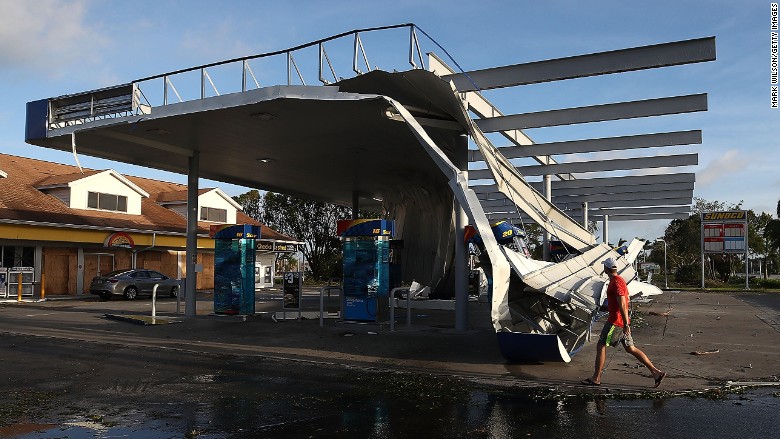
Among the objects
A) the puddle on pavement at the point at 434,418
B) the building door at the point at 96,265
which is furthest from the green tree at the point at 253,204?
the puddle on pavement at the point at 434,418

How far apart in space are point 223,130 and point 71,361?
20.9 feet

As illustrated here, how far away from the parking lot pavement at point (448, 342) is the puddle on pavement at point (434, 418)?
3.69ft

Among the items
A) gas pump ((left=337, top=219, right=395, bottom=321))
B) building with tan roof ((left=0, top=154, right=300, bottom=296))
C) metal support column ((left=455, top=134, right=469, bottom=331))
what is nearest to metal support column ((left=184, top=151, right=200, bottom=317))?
gas pump ((left=337, top=219, right=395, bottom=321))

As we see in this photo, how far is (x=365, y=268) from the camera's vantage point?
1544 centimetres

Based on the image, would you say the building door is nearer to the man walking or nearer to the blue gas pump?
the blue gas pump

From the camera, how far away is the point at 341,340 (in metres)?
13.3

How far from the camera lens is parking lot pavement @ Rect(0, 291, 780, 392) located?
31.3ft

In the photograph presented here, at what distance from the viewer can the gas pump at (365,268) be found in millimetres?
15367

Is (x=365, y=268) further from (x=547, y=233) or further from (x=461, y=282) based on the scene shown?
(x=547, y=233)

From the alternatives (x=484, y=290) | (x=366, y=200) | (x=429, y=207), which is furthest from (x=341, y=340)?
(x=366, y=200)

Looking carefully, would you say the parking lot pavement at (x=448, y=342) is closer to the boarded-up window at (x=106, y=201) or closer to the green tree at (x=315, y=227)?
the boarded-up window at (x=106, y=201)

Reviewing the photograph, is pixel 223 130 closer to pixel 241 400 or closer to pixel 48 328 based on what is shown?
pixel 48 328

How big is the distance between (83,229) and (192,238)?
14338 mm

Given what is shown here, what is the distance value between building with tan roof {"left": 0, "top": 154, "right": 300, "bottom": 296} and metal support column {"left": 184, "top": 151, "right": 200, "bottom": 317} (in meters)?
4.67
